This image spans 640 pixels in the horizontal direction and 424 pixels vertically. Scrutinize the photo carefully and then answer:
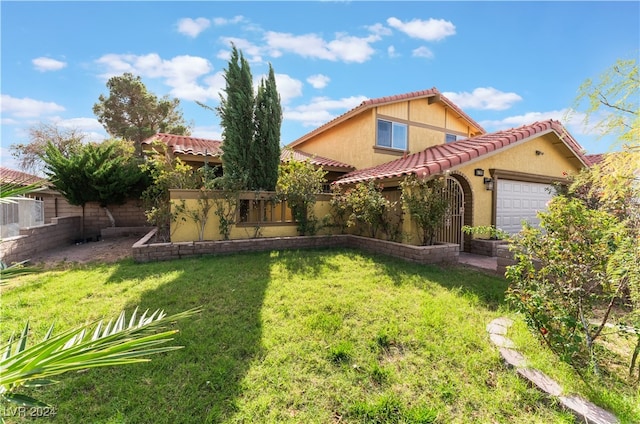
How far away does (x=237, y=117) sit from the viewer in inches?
387

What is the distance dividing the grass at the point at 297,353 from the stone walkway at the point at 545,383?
10 centimetres

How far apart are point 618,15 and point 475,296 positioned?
7.02m

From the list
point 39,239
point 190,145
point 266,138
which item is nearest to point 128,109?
point 190,145

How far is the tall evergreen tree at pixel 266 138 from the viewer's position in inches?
402

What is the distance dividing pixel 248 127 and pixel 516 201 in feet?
35.6

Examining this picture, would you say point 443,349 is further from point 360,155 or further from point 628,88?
point 360,155

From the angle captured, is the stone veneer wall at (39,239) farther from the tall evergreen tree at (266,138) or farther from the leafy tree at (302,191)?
the leafy tree at (302,191)

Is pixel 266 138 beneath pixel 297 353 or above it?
above

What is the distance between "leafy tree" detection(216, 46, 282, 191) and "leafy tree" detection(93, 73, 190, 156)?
1810 cm

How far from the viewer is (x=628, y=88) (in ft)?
13.3

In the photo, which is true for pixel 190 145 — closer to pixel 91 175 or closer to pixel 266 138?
pixel 91 175

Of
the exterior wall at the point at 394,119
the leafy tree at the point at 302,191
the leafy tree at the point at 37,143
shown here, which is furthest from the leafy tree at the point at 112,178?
the leafy tree at the point at 37,143

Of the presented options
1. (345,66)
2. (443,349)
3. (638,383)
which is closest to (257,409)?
(443,349)

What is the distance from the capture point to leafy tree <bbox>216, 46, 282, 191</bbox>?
988 centimetres
